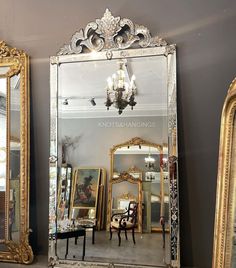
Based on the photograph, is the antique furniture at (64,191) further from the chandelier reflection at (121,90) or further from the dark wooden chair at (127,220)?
the chandelier reflection at (121,90)

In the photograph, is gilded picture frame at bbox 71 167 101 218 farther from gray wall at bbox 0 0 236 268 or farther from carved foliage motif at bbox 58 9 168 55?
carved foliage motif at bbox 58 9 168 55

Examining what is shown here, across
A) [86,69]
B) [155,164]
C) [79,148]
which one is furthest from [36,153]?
[155,164]

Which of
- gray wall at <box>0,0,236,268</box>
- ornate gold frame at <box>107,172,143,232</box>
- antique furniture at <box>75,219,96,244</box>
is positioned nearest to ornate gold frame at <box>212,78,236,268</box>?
gray wall at <box>0,0,236,268</box>


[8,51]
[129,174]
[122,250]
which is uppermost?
[8,51]

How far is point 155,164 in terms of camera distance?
199 cm

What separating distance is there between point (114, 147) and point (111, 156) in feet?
0.19

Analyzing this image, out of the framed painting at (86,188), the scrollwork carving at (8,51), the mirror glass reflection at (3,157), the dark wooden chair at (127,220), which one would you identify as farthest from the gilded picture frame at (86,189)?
the scrollwork carving at (8,51)

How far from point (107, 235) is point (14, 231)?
62cm

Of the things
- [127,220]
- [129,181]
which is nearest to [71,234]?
[127,220]

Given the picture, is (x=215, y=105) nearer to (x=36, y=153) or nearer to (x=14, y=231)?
(x=36, y=153)

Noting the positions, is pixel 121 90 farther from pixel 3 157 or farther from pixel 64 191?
pixel 3 157

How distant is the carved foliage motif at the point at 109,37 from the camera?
2.07 m

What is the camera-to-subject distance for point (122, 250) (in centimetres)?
199

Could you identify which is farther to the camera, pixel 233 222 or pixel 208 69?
pixel 208 69
